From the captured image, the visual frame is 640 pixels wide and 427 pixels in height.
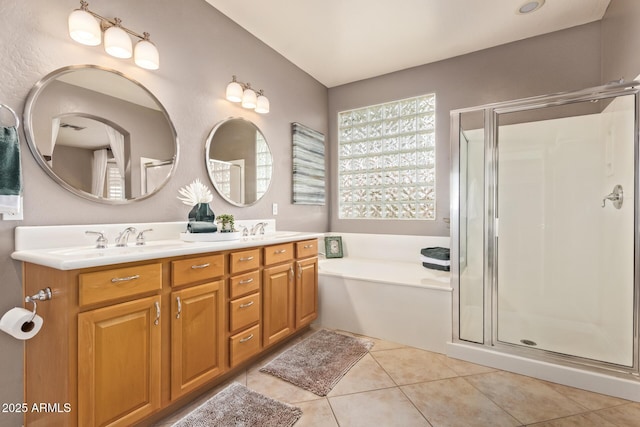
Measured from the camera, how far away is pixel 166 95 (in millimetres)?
1976

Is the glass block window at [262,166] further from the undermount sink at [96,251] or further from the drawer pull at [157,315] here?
the drawer pull at [157,315]

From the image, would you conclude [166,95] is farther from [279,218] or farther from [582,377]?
[582,377]

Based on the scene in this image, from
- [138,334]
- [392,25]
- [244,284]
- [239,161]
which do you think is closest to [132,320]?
[138,334]

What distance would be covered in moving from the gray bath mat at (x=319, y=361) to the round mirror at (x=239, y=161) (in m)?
1.26

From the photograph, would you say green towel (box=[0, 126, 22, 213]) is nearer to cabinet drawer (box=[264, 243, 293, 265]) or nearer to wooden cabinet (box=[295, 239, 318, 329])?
cabinet drawer (box=[264, 243, 293, 265])

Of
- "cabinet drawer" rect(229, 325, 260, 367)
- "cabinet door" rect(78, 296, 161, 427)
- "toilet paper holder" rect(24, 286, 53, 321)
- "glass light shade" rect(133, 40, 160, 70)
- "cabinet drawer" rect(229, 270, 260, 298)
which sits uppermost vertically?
"glass light shade" rect(133, 40, 160, 70)

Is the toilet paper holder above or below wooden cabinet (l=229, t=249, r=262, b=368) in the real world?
above

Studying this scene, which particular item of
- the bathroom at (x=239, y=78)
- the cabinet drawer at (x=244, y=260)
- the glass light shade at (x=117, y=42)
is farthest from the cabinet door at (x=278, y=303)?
the glass light shade at (x=117, y=42)

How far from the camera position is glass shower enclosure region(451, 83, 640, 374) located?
1.95m

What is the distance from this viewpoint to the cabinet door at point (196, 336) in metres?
1.46

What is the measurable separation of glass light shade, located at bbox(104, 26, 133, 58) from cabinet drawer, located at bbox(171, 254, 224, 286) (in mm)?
1209

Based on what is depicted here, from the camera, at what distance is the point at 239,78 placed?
2.55 m

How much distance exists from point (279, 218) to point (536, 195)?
7.25ft

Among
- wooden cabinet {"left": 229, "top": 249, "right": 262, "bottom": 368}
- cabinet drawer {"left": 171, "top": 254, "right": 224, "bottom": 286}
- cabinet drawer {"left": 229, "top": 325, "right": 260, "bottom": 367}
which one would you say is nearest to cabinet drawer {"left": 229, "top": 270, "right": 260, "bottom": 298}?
wooden cabinet {"left": 229, "top": 249, "right": 262, "bottom": 368}
